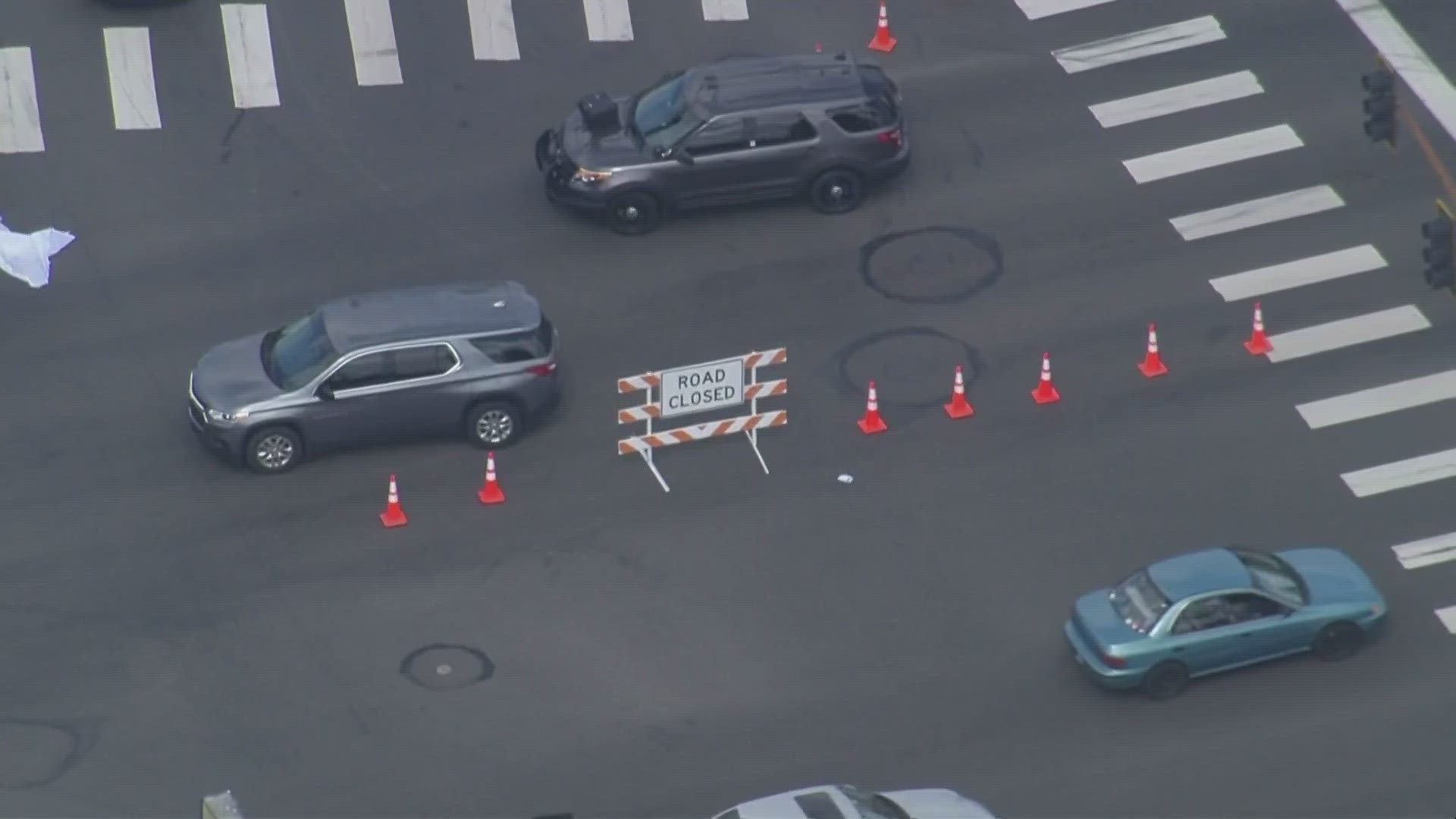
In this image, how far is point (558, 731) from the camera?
85.6 ft

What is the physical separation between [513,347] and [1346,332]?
35.3ft

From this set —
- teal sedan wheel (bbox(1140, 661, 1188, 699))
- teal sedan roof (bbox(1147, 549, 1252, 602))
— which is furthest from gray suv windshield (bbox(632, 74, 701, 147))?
teal sedan wheel (bbox(1140, 661, 1188, 699))

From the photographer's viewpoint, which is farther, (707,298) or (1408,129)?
(1408,129)

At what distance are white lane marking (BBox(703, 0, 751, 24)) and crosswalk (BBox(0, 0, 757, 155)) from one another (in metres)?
0.01

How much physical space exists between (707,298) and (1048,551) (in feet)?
21.6

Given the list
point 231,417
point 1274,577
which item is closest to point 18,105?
point 231,417

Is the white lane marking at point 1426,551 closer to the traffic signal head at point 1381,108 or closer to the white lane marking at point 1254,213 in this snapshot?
the traffic signal head at point 1381,108

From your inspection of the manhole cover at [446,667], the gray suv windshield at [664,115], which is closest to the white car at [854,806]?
the manhole cover at [446,667]

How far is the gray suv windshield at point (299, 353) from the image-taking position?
97.0ft

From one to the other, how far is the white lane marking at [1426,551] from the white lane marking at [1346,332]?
385 centimetres

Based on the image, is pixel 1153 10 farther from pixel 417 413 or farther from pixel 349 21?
pixel 417 413

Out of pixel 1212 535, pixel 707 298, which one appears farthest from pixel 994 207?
pixel 1212 535

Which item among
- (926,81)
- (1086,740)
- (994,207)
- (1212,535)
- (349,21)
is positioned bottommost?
(1086,740)

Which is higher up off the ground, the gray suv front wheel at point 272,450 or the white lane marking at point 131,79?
the white lane marking at point 131,79
